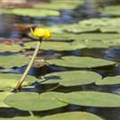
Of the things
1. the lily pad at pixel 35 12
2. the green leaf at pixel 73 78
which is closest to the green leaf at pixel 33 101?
the green leaf at pixel 73 78

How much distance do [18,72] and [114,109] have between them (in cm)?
55

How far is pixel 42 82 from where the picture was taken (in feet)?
5.01

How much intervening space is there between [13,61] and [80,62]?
0.29 meters

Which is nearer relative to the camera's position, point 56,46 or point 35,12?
point 56,46

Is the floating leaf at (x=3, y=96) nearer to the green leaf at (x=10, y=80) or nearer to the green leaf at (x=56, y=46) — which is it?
the green leaf at (x=10, y=80)

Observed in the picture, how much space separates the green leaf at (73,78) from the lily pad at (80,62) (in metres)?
0.15

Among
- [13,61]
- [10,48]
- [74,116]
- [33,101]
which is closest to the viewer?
[74,116]

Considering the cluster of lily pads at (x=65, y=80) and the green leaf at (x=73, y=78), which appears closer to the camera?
the cluster of lily pads at (x=65, y=80)

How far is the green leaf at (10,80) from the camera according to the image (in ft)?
4.72

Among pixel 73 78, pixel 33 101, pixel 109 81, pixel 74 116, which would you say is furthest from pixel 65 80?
pixel 74 116

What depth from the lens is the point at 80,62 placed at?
1.81 m

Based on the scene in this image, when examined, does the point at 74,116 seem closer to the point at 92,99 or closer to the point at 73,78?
the point at 92,99

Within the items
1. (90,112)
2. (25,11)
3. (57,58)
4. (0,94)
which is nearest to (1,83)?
(0,94)

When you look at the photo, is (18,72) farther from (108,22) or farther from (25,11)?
(25,11)
